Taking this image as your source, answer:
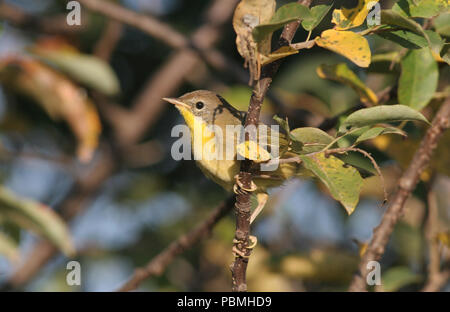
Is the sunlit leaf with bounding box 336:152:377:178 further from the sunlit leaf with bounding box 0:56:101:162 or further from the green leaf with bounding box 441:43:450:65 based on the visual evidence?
the sunlit leaf with bounding box 0:56:101:162

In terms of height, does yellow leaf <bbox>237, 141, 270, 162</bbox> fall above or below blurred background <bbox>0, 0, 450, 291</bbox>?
below

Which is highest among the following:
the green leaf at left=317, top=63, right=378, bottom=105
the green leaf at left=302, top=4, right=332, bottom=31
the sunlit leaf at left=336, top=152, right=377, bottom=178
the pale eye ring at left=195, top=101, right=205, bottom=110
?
the pale eye ring at left=195, top=101, right=205, bottom=110

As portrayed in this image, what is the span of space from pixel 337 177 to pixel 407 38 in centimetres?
49

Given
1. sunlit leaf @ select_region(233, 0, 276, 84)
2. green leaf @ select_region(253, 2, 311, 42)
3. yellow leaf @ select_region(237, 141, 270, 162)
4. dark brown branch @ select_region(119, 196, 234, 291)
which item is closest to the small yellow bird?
dark brown branch @ select_region(119, 196, 234, 291)

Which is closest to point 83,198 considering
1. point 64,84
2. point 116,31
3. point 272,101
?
point 64,84

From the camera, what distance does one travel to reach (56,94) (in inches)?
129

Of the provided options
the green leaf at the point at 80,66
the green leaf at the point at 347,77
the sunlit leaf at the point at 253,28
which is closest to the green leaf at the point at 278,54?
the sunlit leaf at the point at 253,28

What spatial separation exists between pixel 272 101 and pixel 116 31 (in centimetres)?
120

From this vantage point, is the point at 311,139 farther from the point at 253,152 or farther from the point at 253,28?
the point at 253,28

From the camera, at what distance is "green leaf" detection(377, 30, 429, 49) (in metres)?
1.69

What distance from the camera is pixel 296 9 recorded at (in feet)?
4.72

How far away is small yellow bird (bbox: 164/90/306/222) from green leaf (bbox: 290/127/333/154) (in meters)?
0.64

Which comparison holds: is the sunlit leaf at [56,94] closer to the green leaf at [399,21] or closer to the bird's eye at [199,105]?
the bird's eye at [199,105]
